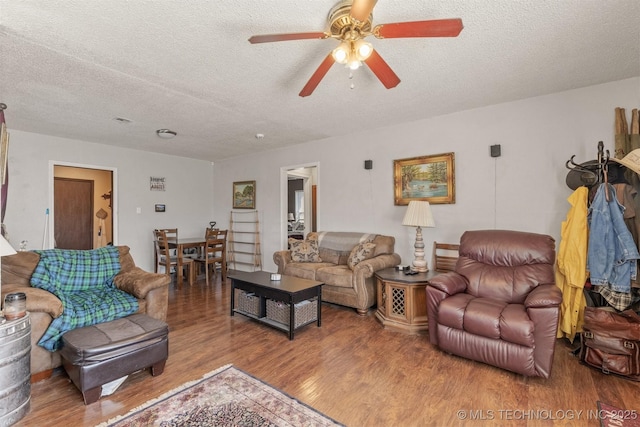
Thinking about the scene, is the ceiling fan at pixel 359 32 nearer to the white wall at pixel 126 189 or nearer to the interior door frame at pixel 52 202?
the white wall at pixel 126 189

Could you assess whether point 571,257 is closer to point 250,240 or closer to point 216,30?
point 216,30

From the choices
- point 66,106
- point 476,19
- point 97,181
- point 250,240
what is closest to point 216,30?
point 476,19

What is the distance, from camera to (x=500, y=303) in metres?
2.56

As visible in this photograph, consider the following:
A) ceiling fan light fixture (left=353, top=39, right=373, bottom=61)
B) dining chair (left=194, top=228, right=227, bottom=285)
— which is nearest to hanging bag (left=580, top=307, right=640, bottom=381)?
ceiling fan light fixture (left=353, top=39, right=373, bottom=61)

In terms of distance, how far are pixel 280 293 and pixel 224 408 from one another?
49.1 inches

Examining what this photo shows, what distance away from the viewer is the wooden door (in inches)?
234

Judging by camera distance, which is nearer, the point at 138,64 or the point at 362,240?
the point at 138,64

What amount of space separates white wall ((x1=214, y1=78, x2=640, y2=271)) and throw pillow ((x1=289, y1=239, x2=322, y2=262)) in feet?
2.00

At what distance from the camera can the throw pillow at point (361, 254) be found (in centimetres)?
392

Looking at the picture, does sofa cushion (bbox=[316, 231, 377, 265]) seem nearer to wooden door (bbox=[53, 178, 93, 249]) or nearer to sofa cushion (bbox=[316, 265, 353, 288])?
sofa cushion (bbox=[316, 265, 353, 288])

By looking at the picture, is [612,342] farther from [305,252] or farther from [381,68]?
[305,252]

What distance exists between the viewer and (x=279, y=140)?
206 inches

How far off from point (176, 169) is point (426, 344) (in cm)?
576

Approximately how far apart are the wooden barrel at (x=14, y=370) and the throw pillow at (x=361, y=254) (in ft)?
9.97
